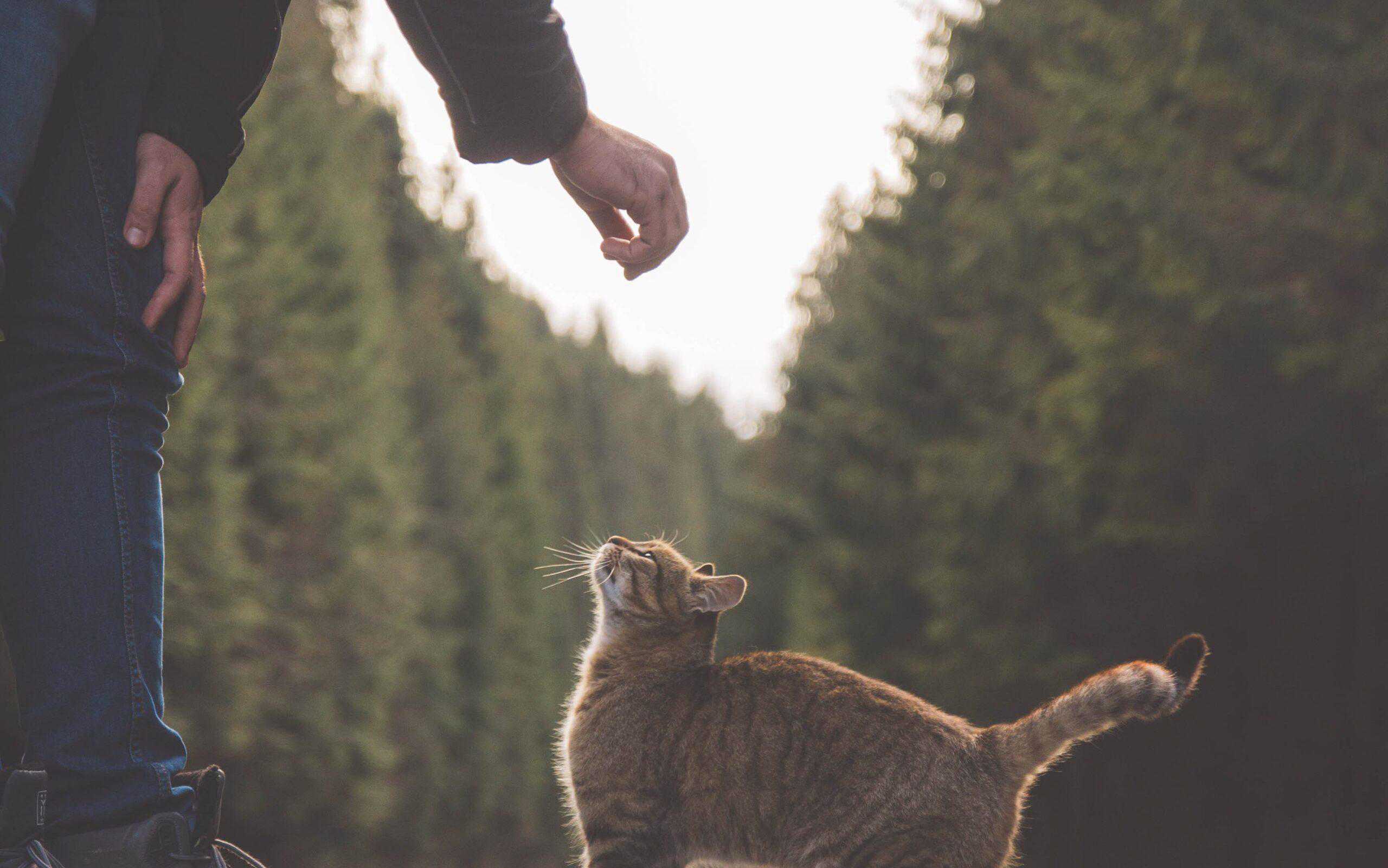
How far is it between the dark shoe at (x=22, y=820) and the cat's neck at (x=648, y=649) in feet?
6.27

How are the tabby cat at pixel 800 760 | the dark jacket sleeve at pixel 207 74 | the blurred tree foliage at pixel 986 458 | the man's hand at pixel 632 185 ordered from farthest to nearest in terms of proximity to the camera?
1. the blurred tree foliage at pixel 986 458
2. the tabby cat at pixel 800 760
3. the man's hand at pixel 632 185
4. the dark jacket sleeve at pixel 207 74

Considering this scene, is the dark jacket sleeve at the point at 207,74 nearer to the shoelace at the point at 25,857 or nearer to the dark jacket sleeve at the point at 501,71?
the dark jacket sleeve at the point at 501,71

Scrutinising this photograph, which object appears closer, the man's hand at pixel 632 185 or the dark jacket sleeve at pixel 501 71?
the dark jacket sleeve at pixel 501 71

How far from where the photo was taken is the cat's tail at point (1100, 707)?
270 centimetres

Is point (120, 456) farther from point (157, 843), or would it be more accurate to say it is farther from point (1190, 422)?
point (1190, 422)

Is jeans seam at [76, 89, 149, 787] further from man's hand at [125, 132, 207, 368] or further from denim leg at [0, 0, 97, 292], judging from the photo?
denim leg at [0, 0, 97, 292]

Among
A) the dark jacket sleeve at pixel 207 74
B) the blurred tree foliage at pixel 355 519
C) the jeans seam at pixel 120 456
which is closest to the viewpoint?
the jeans seam at pixel 120 456

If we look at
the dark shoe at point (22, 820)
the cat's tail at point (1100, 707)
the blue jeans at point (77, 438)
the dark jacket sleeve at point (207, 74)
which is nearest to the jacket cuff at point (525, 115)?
the dark jacket sleeve at point (207, 74)

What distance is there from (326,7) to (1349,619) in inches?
870

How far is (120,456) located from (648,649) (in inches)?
75.8

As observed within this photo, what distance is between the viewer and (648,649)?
3.76 meters

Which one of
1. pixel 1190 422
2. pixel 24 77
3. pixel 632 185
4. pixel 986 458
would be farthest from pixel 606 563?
pixel 986 458

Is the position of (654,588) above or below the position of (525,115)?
below

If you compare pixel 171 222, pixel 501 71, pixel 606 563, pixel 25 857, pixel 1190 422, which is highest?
pixel 1190 422
